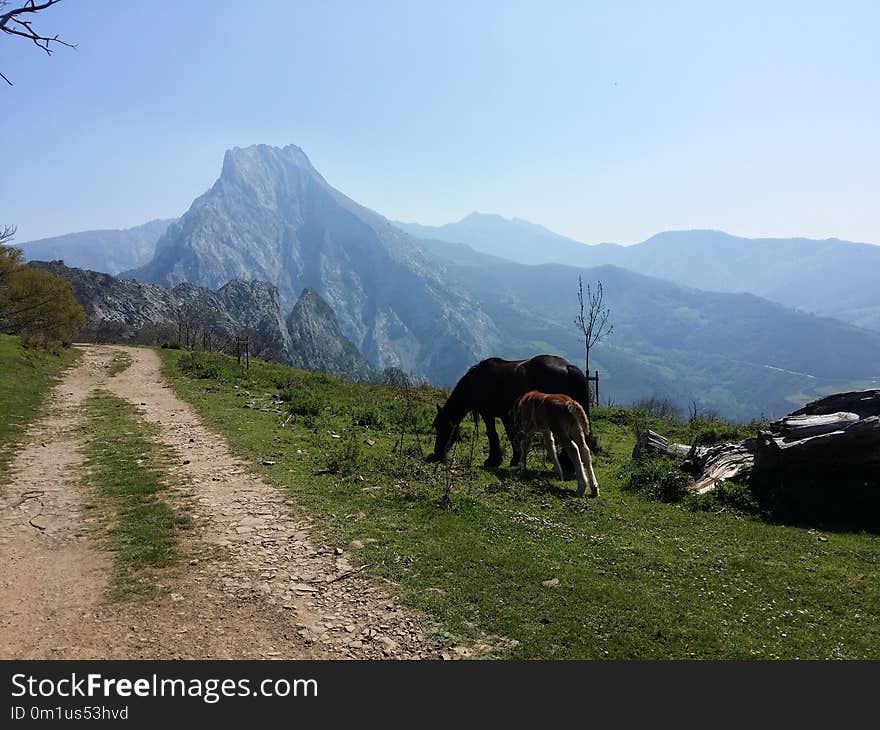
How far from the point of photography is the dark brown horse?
13.8 metres

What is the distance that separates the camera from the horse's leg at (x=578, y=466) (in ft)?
36.1

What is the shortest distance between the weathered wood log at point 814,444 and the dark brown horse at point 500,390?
3673 millimetres

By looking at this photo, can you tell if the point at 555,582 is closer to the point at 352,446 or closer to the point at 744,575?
the point at 744,575

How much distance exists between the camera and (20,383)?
22125 millimetres

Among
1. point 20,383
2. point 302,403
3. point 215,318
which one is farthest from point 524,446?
point 215,318

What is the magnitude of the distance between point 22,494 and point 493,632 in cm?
1004

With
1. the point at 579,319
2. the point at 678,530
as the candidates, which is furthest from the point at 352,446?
the point at 579,319

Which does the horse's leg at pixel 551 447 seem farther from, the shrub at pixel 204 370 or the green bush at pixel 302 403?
the shrub at pixel 204 370

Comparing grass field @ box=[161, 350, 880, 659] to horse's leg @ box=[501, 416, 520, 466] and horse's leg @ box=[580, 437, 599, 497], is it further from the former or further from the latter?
horse's leg @ box=[501, 416, 520, 466]

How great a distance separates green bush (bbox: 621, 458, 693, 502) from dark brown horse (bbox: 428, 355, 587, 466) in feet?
7.75

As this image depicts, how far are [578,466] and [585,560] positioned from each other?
12.1 feet

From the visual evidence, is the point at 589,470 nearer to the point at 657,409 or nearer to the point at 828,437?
the point at 828,437

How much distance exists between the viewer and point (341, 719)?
4281mm

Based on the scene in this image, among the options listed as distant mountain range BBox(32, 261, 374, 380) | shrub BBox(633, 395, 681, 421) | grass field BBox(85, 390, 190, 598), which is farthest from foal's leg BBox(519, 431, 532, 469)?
distant mountain range BBox(32, 261, 374, 380)
